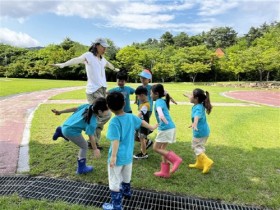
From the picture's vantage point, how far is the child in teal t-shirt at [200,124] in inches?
164

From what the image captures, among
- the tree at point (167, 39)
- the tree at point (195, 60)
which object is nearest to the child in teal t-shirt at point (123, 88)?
the tree at point (195, 60)

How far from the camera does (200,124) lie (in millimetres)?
4316

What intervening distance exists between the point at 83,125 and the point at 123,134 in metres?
0.96

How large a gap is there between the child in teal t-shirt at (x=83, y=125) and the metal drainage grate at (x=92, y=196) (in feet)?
1.41

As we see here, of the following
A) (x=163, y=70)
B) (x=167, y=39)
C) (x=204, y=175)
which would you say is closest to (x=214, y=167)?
(x=204, y=175)

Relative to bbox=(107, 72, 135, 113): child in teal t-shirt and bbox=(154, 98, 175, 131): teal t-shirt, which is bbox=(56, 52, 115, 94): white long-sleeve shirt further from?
bbox=(154, 98, 175, 131): teal t-shirt

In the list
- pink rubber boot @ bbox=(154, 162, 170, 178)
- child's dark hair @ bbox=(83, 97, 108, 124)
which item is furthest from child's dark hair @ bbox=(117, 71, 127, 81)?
pink rubber boot @ bbox=(154, 162, 170, 178)

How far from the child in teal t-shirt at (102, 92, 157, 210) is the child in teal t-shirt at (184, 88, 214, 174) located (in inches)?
54.0

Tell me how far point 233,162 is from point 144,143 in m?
1.57

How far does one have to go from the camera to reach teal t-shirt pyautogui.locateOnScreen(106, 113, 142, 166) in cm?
292

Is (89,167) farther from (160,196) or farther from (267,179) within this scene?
(267,179)

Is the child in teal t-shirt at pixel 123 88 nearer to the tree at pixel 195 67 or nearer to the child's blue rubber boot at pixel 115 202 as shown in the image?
the child's blue rubber boot at pixel 115 202

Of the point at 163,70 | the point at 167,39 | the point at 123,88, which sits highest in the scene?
the point at 167,39

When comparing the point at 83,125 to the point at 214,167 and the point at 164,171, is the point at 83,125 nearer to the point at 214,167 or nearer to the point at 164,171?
the point at 164,171
